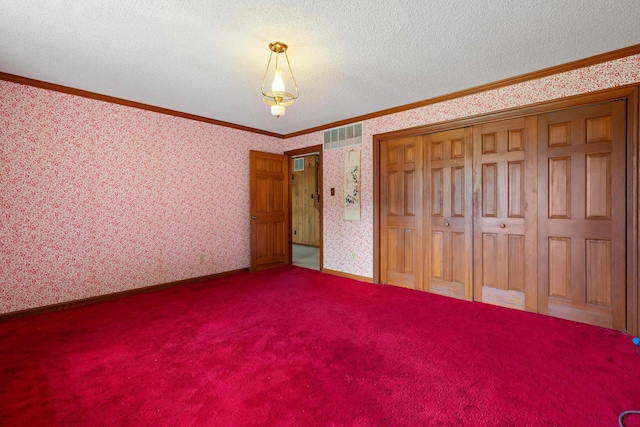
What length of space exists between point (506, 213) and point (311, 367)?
274 cm

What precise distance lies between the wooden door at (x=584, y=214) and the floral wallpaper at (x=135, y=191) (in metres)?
0.36

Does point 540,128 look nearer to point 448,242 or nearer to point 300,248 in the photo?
point 448,242

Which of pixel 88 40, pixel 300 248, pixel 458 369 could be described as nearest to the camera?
pixel 458 369

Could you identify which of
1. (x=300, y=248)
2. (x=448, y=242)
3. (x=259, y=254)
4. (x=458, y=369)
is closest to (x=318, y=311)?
(x=458, y=369)

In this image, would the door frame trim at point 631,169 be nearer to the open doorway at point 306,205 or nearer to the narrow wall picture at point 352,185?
the narrow wall picture at point 352,185

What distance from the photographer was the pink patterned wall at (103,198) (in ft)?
10.4

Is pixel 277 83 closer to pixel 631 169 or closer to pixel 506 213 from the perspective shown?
pixel 506 213

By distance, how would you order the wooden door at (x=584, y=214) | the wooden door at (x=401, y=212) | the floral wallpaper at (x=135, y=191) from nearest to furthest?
the wooden door at (x=584, y=214) → the floral wallpaper at (x=135, y=191) → the wooden door at (x=401, y=212)

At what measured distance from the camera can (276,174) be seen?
552 centimetres

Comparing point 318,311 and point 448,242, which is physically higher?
point 448,242

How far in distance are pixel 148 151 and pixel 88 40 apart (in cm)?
177

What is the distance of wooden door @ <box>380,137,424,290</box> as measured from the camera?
13.4ft

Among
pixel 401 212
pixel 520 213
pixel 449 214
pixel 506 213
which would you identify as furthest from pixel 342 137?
pixel 520 213

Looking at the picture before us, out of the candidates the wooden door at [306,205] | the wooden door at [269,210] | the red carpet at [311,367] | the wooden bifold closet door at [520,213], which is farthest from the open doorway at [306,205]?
the red carpet at [311,367]
